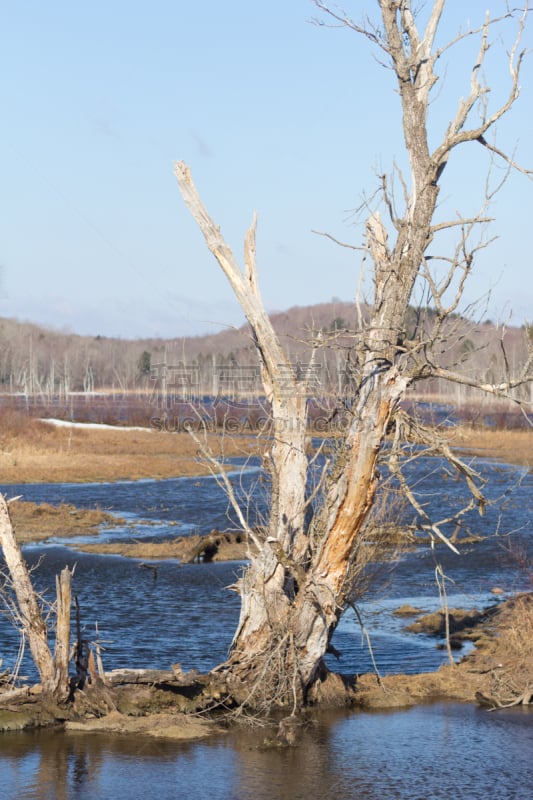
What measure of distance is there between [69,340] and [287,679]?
17675 cm

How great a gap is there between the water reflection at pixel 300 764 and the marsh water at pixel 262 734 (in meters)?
0.02

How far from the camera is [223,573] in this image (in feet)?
70.8

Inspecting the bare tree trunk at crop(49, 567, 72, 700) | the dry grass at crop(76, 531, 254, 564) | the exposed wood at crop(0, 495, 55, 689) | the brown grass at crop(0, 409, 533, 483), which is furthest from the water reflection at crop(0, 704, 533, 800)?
the brown grass at crop(0, 409, 533, 483)

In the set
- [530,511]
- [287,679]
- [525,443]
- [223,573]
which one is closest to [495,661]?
[287,679]

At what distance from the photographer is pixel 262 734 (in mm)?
11328

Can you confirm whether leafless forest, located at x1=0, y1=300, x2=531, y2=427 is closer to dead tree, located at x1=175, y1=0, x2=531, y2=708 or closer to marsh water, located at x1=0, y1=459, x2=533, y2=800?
marsh water, located at x1=0, y1=459, x2=533, y2=800

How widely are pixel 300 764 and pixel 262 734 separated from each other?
0.92 meters

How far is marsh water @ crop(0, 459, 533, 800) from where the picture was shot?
995 cm

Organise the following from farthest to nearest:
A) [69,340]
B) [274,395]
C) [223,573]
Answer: [69,340] → [223,573] → [274,395]

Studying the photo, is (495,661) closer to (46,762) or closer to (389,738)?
(389,738)

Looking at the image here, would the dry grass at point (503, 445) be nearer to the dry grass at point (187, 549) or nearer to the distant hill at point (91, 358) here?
the dry grass at point (187, 549)

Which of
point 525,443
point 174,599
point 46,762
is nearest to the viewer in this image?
point 46,762

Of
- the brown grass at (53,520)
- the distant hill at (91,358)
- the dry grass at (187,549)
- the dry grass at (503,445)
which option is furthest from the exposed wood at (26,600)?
the distant hill at (91,358)

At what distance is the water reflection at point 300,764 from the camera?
9781 millimetres
